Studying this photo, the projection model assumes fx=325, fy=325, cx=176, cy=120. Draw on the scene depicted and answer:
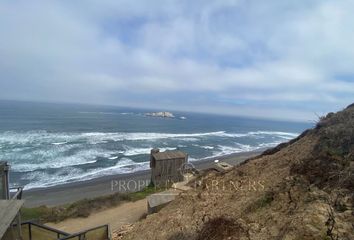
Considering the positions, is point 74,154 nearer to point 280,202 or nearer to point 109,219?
point 109,219

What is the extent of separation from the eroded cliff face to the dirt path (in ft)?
13.4

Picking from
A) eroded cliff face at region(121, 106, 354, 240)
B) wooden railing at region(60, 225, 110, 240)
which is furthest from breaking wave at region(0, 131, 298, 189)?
wooden railing at region(60, 225, 110, 240)

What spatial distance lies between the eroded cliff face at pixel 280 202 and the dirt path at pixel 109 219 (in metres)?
4.08

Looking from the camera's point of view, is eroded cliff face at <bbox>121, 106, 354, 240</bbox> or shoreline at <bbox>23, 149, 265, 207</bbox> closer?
eroded cliff face at <bbox>121, 106, 354, 240</bbox>

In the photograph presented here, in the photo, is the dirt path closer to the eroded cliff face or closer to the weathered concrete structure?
the eroded cliff face

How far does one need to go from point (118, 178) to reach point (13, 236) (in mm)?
28062

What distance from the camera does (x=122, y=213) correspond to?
17391 millimetres

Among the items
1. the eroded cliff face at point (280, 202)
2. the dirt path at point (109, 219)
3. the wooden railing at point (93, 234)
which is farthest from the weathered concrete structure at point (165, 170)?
the wooden railing at point (93, 234)

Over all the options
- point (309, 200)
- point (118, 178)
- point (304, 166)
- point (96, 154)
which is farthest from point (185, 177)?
point (96, 154)

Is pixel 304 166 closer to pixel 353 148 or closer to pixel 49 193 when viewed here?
pixel 353 148

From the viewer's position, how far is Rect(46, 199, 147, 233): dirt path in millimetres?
15875

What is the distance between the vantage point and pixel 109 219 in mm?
16688

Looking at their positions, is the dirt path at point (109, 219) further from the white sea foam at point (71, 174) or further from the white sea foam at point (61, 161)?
the white sea foam at point (61, 161)

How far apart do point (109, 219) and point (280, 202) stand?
10830 millimetres
